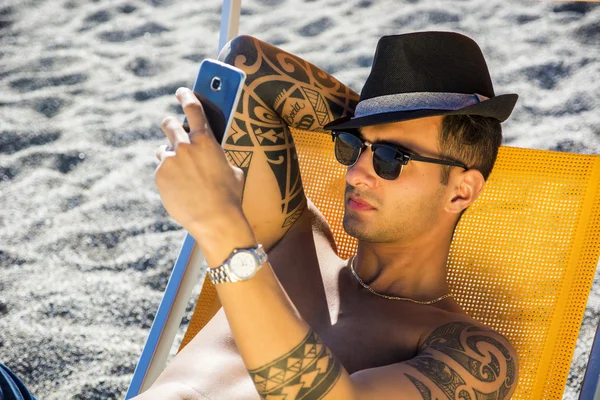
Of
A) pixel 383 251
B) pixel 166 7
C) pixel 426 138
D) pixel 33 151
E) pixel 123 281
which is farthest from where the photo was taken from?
pixel 166 7

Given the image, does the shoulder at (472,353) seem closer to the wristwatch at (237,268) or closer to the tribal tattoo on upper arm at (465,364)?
the tribal tattoo on upper arm at (465,364)

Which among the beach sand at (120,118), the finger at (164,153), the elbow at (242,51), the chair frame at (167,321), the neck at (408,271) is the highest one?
the finger at (164,153)

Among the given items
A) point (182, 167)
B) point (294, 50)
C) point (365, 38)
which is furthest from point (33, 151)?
point (182, 167)

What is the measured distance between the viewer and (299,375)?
4.64 ft

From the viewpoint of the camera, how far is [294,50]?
4680mm

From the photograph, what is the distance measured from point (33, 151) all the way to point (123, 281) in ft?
3.57

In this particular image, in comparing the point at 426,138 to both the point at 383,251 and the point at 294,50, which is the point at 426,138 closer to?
the point at 383,251

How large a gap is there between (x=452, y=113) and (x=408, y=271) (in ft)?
1.38

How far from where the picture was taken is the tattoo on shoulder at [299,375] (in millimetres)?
1402

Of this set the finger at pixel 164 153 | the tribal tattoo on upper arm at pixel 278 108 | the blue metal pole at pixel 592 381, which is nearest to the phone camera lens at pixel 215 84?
the finger at pixel 164 153

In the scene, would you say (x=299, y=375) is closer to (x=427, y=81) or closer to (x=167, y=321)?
(x=427, y=81)

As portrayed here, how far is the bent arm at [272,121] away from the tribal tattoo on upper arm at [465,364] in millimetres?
582

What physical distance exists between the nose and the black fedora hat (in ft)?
0.26

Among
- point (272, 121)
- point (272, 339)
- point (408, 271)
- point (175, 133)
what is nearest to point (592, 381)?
point (408, 271)
